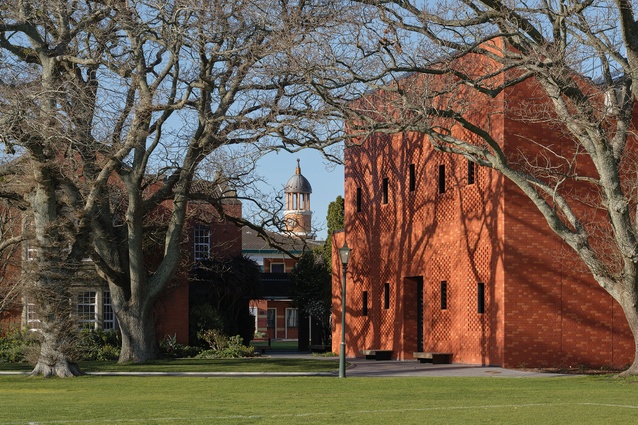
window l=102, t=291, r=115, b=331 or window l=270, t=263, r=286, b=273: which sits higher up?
window l=270, t=263, r=286, b=273

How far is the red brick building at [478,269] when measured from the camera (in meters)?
27.5

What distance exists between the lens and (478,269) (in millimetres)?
28844

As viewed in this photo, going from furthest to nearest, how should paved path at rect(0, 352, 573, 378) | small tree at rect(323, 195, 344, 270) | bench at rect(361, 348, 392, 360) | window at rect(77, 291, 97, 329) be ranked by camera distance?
small tree at rect(323, 195, 344, 270) < window at rect(77, 291, 97, 329) < bench at rect(361, 348, 392, 360) < paved path at rect(0, 352, 573, 378)

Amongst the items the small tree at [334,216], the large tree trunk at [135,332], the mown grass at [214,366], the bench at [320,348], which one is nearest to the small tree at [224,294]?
the bench at [320,348]

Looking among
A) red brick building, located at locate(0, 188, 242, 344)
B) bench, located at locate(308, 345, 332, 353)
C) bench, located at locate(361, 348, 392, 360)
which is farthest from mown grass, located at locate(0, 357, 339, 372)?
bench, located at locate(308, 345, 332, 353)

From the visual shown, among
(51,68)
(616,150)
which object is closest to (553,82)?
(616,150)

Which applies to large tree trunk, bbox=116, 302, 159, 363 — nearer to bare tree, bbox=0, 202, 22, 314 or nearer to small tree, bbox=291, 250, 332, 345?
bare tree, bbox=0, 202, 22, 314

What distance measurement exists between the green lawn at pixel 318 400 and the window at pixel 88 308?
1467 cm

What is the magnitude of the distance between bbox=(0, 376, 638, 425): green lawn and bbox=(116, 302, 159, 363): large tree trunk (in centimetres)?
676

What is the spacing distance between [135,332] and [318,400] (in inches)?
586

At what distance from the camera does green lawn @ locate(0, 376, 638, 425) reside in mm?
13852

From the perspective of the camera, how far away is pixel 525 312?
89.8ft

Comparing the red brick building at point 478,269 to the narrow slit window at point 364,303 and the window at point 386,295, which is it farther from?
the narrow slit window at point 364,303

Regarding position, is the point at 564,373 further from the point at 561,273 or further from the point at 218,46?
the point at 218,46
